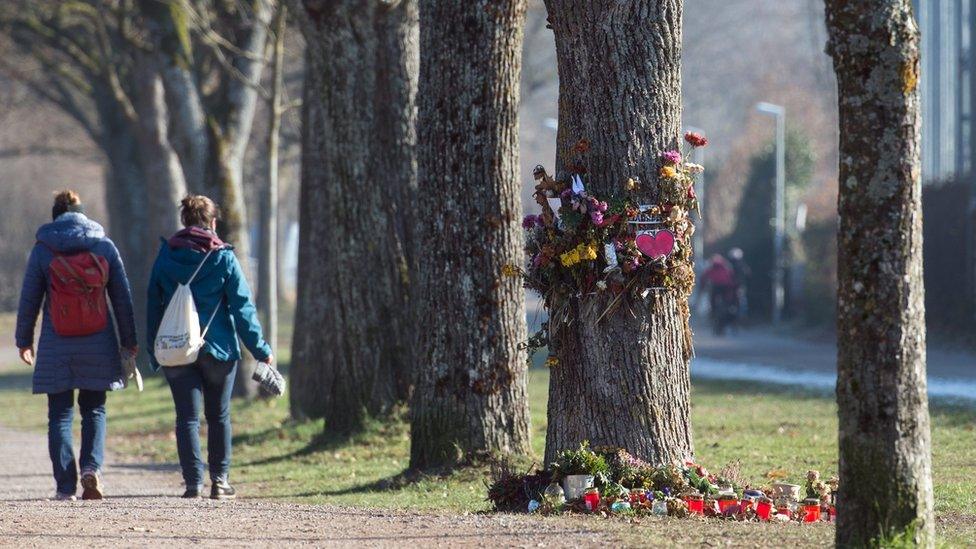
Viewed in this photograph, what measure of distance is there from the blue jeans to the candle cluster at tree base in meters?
3.11

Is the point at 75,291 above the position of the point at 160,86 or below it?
below

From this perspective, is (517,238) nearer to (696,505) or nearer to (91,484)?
(696,505)

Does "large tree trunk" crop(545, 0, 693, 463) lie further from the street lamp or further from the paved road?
the street lamp

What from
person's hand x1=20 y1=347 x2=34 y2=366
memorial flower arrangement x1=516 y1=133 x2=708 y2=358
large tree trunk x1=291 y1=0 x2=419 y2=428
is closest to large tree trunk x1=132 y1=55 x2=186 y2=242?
large tree trunk x1=291 y1=0 x2=419 y2=428

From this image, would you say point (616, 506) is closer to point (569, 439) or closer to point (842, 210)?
point (569, 439)

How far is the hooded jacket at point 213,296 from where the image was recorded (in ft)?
32.0

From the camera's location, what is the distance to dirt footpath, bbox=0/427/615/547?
7098 millimetres

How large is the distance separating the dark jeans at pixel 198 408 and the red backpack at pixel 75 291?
59 cm

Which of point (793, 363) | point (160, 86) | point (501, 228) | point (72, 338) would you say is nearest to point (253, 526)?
point (72, 338)

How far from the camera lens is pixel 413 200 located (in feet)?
43.0

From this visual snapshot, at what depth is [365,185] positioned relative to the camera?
42.0 ft

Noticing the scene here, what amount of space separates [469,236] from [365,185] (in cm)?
297

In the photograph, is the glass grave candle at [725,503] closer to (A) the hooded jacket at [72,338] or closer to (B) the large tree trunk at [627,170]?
(B) the large tree trunk at [627,170]

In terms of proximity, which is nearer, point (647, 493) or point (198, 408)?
point (647, 493)
